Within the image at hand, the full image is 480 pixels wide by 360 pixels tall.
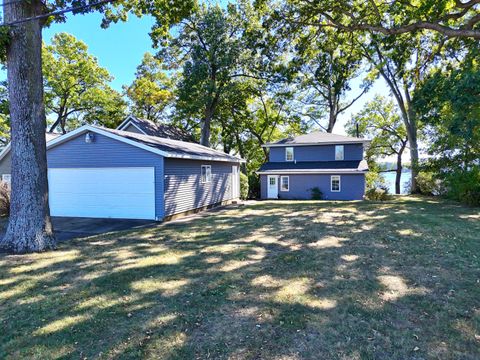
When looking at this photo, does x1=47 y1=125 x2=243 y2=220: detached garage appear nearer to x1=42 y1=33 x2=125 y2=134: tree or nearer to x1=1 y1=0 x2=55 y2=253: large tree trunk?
x1=1 y1=0 x2=55 y2=253: large tree trunk

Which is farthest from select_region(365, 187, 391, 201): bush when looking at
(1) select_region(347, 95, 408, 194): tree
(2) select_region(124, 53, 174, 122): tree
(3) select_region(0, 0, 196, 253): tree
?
(2) select_region(124, 53, 174, 122): tree

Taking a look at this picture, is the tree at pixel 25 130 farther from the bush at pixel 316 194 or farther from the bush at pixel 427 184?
the bush at pixel 427 184

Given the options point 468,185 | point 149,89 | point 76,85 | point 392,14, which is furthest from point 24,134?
Result: point 76,85

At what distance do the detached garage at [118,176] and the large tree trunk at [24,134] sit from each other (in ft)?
14.7

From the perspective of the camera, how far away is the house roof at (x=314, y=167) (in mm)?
21078

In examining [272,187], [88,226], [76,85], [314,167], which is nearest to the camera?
[88,226]

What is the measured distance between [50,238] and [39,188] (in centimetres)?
122

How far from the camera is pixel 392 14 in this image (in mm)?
12297

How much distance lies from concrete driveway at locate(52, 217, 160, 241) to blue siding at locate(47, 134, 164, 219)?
1063mm

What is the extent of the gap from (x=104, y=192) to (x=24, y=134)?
571 centimetres

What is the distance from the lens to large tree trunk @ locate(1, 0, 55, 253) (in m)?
6.84

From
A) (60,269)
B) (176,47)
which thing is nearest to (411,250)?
(60,269)

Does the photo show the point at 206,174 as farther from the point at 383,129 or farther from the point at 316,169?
the point at 383,129

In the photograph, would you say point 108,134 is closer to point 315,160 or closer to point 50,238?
point 50,238
